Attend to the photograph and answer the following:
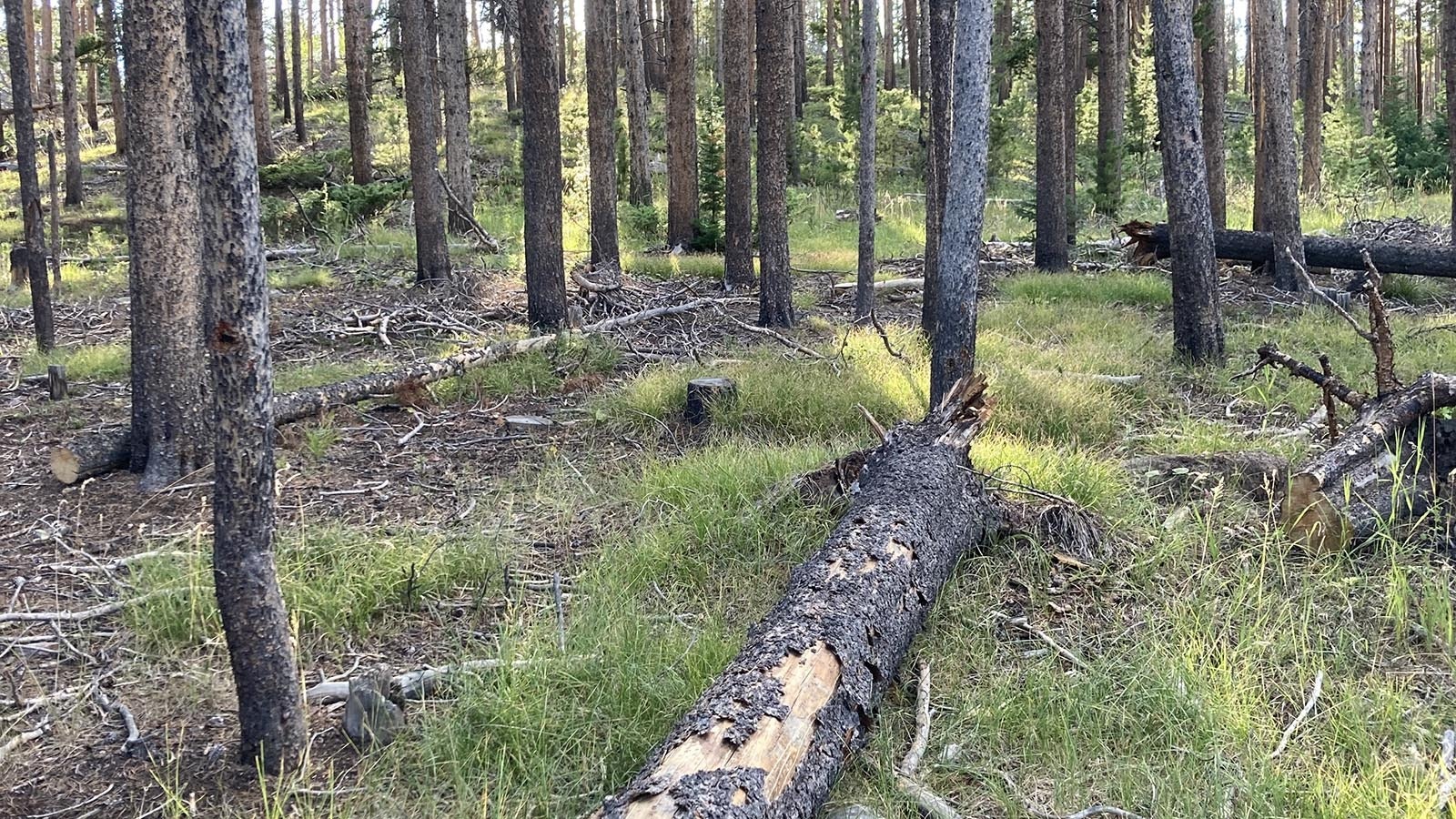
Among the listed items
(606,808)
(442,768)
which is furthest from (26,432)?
(606,808)

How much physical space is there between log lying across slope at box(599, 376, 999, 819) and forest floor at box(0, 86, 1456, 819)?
0.18m

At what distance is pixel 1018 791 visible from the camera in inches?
117

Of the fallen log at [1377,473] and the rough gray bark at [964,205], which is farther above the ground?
the rough gray bark at [964,205]

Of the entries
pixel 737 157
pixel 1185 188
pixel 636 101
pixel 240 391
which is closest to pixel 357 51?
pixel 636 101

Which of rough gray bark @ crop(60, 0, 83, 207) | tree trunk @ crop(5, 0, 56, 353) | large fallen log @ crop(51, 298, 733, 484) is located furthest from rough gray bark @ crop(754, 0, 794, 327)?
rough gray bark @ crop(60, 0, 83, 207)

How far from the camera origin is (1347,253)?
Result: 1112cm

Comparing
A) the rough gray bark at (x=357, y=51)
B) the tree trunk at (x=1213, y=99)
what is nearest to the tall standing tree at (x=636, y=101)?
the rough gray bark at (x=357, y=51)

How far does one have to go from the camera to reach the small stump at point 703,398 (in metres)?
6.63

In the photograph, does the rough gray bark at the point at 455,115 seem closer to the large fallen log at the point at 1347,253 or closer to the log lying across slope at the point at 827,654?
the large fallen log at the point at 1347,253

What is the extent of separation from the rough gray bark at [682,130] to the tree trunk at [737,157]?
9.45ft

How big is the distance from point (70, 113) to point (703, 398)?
14.4 meters

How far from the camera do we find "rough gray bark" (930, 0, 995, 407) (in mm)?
5426

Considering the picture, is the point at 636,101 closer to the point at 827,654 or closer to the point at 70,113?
the point at 70,113

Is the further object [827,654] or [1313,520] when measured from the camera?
[1313,520]
